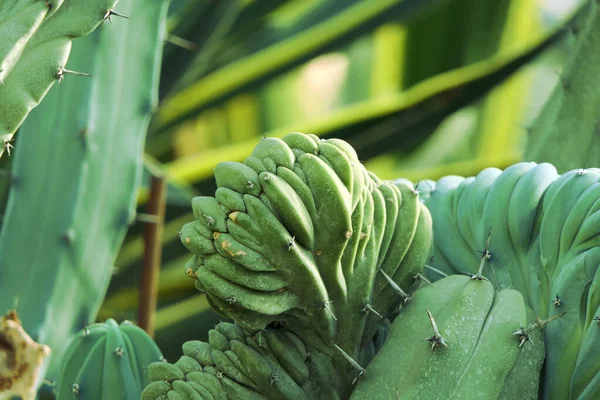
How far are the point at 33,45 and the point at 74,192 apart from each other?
0.71 meters

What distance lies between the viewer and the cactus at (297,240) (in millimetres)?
1021

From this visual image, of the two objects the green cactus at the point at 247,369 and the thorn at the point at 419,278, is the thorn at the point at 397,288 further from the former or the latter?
the green cactus at the point at 247,369

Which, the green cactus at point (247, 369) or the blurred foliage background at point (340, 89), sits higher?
the blurred foliage background at point (340, 89)

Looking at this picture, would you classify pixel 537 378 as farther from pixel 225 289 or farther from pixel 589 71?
pixel 589 71

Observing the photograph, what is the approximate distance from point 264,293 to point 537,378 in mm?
357

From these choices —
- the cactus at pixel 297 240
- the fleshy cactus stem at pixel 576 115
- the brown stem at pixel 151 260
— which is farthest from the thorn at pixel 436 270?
the brown stem at pixel 151 260

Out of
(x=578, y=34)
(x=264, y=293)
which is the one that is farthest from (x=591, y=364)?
(x=578, y=34)

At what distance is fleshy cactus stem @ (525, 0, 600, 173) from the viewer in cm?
176

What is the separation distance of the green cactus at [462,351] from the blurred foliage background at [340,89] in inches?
51.5

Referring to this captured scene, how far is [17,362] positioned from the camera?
667mm

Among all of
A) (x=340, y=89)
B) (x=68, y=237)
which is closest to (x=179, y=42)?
(x=68, y=237)

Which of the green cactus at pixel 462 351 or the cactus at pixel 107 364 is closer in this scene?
the green cactus at pixel 462 351

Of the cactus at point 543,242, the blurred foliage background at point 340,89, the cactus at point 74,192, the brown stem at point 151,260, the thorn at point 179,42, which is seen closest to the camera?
the cactus at point 543,242

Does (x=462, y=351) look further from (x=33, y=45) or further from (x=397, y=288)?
(x=33, y=45)
